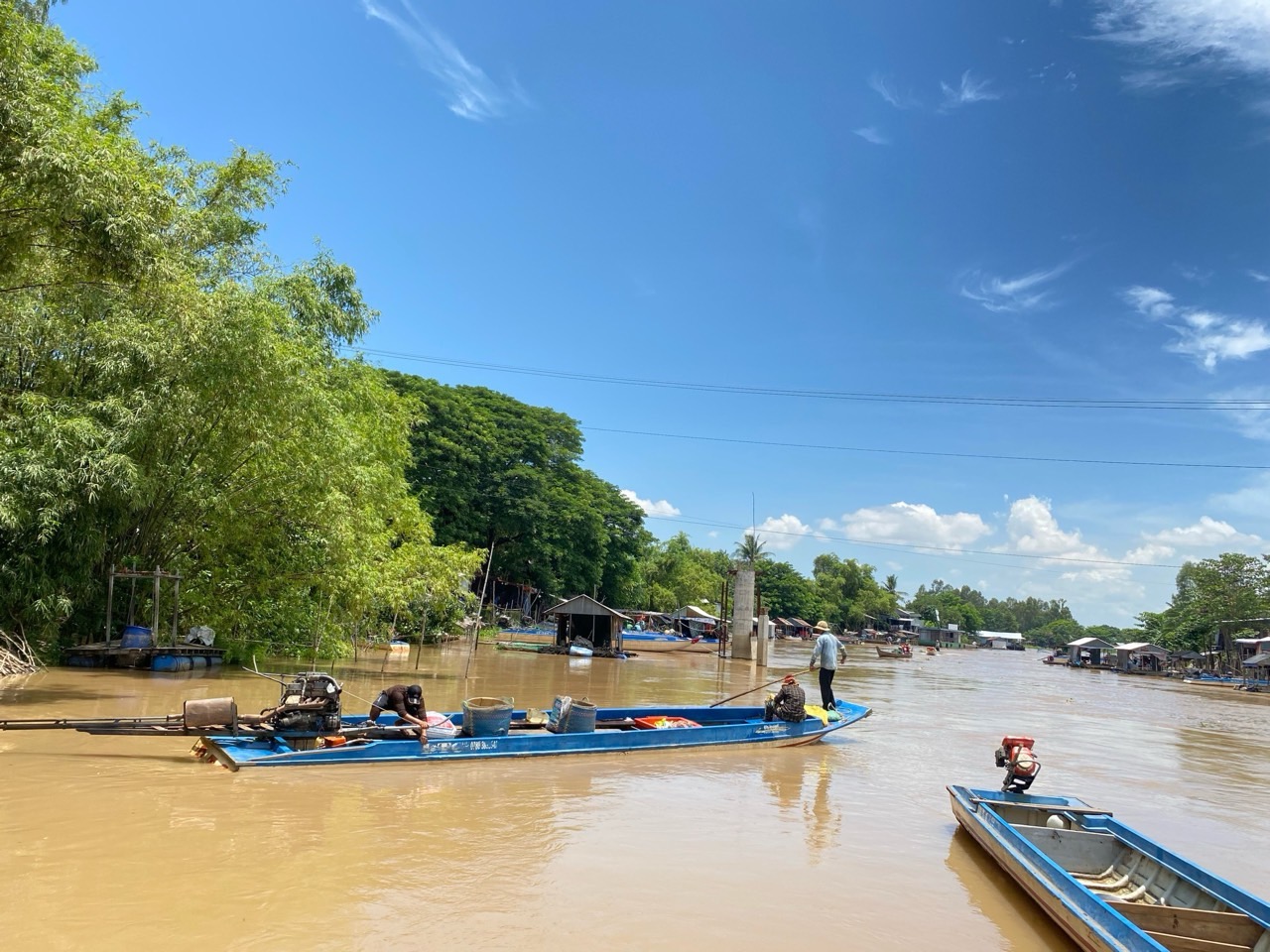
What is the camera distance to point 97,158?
10.6 metres

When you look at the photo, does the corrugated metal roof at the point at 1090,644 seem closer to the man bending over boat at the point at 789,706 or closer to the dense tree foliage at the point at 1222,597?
the dense tree foliage at the point at 1222,597

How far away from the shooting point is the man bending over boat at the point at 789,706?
12.0 m

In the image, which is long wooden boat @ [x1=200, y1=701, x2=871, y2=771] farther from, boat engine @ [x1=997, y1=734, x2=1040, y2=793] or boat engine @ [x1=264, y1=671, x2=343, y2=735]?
boat engine @ [x1=997, y1=734, x2=1040, y2=793]

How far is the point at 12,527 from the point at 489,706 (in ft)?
30.7

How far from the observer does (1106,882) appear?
6.31m

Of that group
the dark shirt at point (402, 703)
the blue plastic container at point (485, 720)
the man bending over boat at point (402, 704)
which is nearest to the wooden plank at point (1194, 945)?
the blue plastic container at point (485, 720)

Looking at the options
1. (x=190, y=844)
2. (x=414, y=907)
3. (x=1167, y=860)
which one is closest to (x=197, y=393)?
(x=190, y=844)

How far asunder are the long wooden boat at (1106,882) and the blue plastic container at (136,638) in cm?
1543

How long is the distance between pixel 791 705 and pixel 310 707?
22.6 feet

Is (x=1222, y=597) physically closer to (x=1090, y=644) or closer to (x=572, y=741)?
(x=1090, y=644)

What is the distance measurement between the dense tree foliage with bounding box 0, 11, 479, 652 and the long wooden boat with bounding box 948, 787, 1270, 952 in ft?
41.7

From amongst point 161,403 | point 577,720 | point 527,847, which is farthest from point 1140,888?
point 161,403

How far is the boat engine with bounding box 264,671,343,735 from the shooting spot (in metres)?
8.64

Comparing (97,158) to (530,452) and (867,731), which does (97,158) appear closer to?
Answer: (867,731)
